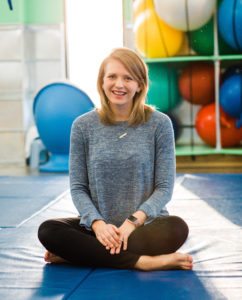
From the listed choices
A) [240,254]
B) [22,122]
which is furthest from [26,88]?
[240,254]

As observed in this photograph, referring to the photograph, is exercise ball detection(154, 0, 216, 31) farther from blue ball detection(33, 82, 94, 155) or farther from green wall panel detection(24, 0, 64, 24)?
green wall panel detection(24, 0, 64, 24)

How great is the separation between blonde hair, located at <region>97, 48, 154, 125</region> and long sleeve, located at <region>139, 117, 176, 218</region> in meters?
0.07

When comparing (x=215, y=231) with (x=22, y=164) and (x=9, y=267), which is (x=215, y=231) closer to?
(x=9, y=267)

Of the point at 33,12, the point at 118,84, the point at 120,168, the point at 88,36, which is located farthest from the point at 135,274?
the point at 33,12

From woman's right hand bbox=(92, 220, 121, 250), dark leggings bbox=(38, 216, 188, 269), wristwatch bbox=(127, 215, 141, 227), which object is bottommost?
dark leggings bbox=(38, 216, 188, 269)

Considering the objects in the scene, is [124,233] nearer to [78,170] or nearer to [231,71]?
[78,170]

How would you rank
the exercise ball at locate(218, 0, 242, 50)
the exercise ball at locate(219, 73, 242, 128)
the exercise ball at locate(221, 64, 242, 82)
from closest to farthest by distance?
the exercise ball at locate(218, 0, 242, 50)
the exercise ball at locate(219, 73, 242, 128)
the exercise ball at locate(221, 64, 242, 82)

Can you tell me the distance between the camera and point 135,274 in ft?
5.34

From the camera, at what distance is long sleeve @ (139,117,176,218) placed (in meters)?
1.71

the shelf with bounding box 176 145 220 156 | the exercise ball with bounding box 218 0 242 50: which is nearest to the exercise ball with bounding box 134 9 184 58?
the exercise ball with bounding box 218 0 242 50

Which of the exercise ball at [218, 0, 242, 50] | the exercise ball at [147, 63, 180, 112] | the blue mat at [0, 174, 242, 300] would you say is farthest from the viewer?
the exercise ball at [147, 63, 180, 112]

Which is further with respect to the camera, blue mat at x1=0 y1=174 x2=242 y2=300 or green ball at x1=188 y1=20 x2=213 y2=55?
green ball at x1=188 y1=20 x2=213 y2=55

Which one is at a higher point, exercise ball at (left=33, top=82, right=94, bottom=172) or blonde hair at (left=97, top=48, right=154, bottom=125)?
blonde hair at (left=97, top=48, right=154, bottom=125)

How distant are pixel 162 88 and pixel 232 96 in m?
0.51
